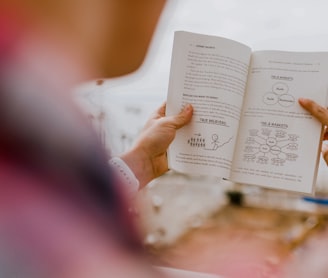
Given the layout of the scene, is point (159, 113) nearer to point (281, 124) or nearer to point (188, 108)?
point (188, 108)

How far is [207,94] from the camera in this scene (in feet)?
4.19

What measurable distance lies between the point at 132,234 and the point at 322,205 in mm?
2975

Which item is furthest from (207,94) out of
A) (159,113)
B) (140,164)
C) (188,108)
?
(140,164)

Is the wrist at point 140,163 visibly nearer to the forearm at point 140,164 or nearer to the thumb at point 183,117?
the forearm at point 140,164

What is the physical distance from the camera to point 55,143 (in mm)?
281

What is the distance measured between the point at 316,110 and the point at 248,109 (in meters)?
0.19

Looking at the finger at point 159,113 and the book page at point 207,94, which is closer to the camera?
the book page at point 207,94

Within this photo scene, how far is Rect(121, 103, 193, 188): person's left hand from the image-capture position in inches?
50.3

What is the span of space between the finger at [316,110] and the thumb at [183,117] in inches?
12.2

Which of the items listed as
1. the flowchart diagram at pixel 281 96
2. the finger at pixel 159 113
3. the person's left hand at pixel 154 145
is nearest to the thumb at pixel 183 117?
the person's left hand at pixel 154 145

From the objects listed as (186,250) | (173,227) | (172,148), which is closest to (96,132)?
(172,148)

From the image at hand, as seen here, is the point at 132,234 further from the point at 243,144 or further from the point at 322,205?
the point at 322,205

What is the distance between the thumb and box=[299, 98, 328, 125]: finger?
1.02 ft

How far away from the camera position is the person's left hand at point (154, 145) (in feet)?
4.19
